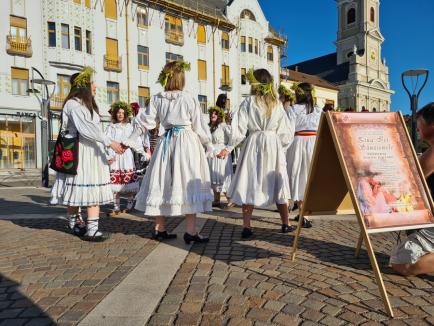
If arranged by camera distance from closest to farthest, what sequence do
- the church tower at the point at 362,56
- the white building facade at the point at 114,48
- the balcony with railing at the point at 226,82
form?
the white building facade at the point at 114,48
the balcony with railing at the point at 226,82
the church tower at the point at 362,56

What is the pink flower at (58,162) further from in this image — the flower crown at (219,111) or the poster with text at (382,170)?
the flower crown at (219,111)

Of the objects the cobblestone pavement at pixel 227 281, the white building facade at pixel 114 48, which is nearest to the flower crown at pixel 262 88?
the cobblestone pavement at pixel 227 281

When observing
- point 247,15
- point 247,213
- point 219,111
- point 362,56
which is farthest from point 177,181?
point 362,56

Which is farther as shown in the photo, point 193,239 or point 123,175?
point 123,175

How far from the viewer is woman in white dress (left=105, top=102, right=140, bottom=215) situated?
22.5ft

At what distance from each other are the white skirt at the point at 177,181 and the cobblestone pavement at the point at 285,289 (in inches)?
21.2

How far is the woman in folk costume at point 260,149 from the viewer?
15.9 ft

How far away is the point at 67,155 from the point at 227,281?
2.74 metres

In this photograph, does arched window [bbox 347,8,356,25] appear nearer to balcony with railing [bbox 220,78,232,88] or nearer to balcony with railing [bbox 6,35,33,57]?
balcony with railing [bbox 220,78,232,88]

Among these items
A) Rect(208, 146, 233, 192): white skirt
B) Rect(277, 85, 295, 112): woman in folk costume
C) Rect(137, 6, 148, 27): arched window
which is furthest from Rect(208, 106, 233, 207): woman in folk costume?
Rect(137, 6, 148, 27): arched window

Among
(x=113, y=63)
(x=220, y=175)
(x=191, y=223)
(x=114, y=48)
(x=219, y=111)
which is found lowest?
(x=191, y=223)

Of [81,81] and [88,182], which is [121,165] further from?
[81,81]

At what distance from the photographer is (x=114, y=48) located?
2703 cm

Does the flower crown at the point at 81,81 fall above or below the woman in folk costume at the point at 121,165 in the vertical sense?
above
